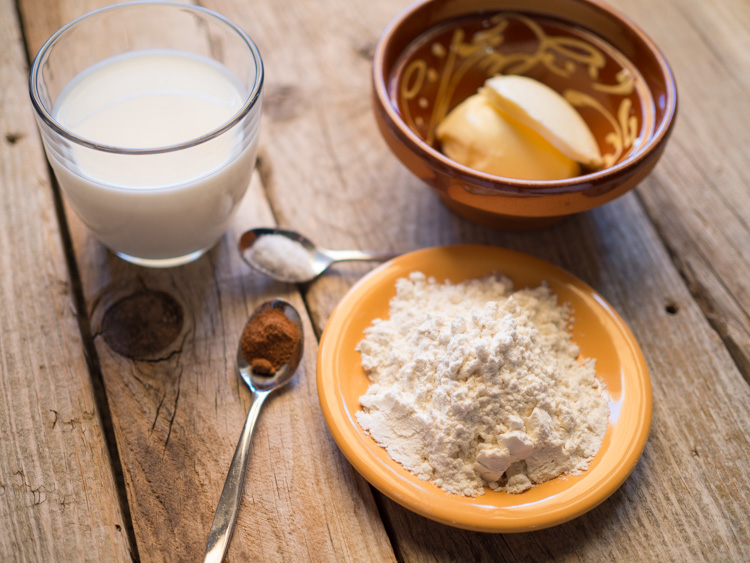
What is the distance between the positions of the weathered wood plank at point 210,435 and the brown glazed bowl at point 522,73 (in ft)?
1.12

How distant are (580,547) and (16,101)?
1.22m

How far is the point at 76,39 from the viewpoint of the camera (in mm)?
966

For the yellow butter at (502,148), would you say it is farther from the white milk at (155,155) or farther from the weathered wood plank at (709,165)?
the white milk at (155,155)

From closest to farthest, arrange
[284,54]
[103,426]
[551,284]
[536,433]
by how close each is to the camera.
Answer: [536,433], [103,426], [551,284], [284,54]

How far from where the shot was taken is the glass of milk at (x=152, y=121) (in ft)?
2.81

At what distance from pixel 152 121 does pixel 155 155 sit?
13 centimetres

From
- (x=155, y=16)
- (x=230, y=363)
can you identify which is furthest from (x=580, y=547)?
(x=155, y=16)

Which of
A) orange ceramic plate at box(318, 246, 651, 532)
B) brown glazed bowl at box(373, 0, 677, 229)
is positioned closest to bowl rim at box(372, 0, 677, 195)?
brown glazed bowl at box(373, 0, 677, 229)

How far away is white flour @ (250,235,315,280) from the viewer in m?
1.03

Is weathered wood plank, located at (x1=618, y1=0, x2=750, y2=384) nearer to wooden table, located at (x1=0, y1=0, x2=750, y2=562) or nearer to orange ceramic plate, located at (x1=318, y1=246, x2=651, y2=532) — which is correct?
wooden table, located at (x1=0, y1=0, x2=750, y2=562)

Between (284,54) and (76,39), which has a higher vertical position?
(76,39)

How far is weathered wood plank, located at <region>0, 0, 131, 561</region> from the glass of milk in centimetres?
15

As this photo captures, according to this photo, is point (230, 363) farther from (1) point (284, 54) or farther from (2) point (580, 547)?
(1) point (284, 54)

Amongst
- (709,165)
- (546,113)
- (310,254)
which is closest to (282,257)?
(310,254)
